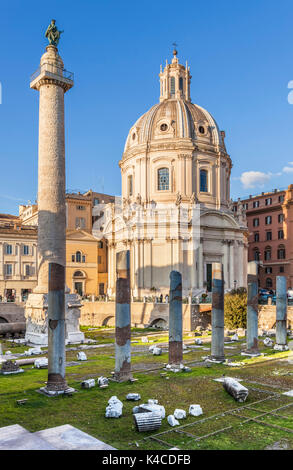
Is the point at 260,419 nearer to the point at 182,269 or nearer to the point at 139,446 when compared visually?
the point at 139,446

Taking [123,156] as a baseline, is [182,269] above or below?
below

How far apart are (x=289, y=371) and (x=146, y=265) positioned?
2774 cm

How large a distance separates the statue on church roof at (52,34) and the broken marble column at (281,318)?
1661cm

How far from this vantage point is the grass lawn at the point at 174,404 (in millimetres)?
9039

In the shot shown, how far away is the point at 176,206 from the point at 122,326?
29.1m

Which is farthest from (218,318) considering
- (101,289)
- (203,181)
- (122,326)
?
(101,289)

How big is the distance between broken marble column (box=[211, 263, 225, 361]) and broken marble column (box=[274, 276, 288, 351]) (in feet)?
14.7

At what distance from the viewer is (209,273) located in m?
44.6

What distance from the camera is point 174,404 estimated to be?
38.0ft

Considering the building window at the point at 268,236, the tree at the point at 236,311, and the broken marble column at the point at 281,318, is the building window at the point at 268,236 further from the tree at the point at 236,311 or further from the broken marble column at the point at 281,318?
the broken marble column at the point at 281,318

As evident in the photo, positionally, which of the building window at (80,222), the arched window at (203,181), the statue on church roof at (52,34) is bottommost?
the building window at (80,222)

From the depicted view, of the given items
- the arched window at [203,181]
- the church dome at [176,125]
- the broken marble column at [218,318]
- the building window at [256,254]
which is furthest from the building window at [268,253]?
the broken marble column at [218,318]
